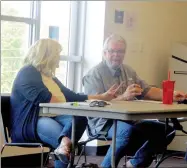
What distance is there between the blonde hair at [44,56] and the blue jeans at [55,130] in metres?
0.37

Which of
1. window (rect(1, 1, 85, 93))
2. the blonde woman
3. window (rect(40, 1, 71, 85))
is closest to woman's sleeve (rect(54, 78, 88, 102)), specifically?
the blonde woman

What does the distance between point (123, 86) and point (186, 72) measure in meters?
1.81

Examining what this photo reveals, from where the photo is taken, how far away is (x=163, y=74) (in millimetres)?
5375

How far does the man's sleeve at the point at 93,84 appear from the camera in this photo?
128 inches

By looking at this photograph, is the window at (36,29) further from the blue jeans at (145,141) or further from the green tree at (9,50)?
the blue jeans at (145,141)

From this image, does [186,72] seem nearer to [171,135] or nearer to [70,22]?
[70,22]

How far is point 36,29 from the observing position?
4.13 m

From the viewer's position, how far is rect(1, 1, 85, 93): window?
3.70 m

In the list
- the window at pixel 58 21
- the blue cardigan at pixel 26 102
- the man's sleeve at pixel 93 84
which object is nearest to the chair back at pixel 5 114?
the blue cardigan at pixel 26 102

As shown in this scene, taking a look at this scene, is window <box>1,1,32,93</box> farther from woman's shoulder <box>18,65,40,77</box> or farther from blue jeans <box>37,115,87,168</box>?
blue jeans <box>37,115,87,168</box>

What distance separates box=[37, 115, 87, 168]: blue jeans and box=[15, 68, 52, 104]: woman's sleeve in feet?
0.48

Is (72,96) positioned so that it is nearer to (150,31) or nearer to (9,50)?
(9,50)

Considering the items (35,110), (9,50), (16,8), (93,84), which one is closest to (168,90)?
(93,84)

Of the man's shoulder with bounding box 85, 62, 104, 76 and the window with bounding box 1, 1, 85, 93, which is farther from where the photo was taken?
the window with bounding box 1, 1, 85, 93
